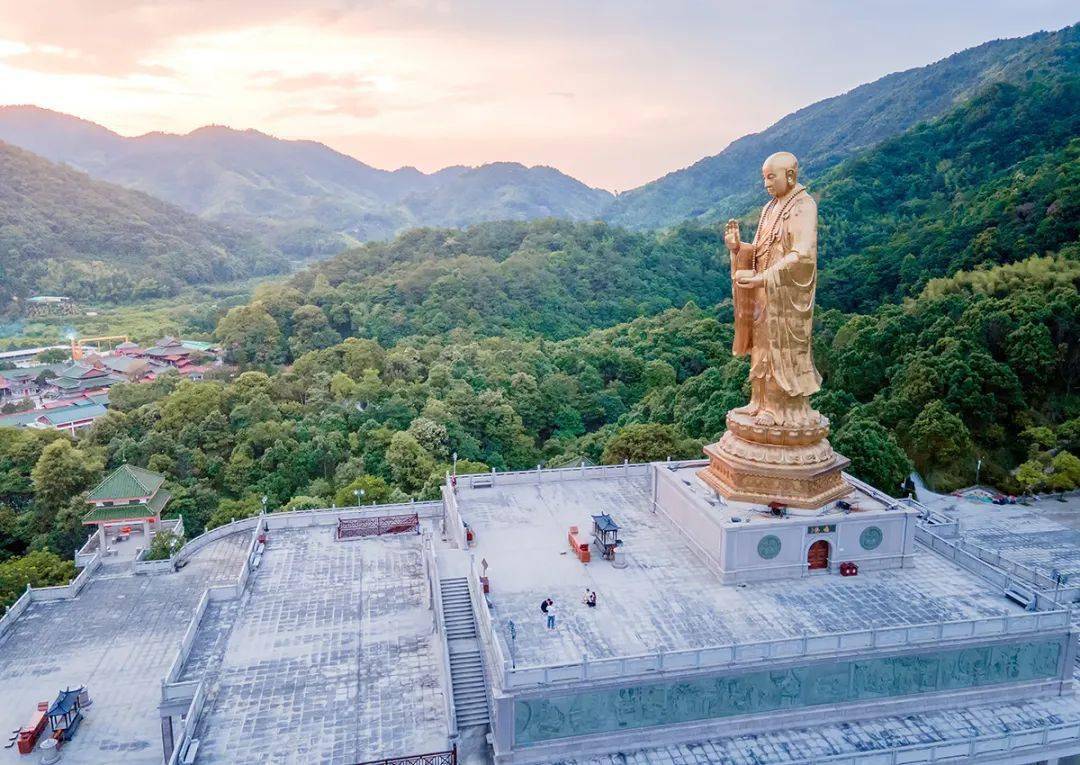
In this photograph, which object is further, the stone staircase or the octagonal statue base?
the octagonal statue base

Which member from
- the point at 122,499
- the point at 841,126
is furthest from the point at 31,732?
the point at 841,126

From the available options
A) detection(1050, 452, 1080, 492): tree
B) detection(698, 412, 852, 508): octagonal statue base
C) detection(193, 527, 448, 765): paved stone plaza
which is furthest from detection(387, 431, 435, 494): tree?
detection(1050, 452, 1080, 492): tree

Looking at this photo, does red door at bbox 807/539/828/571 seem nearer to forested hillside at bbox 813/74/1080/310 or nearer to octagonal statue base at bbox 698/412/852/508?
octagonal statue base at bbox 698/412/852/508

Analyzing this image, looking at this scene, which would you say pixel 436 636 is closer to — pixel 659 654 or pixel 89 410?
pixel 659 654

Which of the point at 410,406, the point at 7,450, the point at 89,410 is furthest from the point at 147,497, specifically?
the point at 89,410

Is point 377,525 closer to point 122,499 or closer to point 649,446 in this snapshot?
point 122,499

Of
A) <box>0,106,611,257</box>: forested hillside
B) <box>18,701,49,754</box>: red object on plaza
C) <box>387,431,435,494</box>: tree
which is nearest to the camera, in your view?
<box>18,701,49,754</box>: red object on plaza
